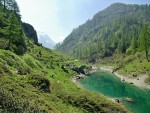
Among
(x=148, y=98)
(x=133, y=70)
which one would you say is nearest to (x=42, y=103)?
(x=148, y=98)

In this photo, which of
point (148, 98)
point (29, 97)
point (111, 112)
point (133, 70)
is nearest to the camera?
point (29, 97)

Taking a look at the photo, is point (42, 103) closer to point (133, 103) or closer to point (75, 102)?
point (75, 102)

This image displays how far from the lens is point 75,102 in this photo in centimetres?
4775

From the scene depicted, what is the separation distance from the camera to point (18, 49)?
9169 cm

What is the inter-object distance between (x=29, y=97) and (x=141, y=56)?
4953 inches

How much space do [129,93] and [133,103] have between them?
17.6m

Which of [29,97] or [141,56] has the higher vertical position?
[141,56]

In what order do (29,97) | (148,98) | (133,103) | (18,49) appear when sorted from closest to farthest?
1. (29,97)
2. (133,103)
3. (148,98)
4. (18,49)

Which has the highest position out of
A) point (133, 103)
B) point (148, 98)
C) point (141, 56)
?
point (141, 56)

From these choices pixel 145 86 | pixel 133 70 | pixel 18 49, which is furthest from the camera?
pixel 133 70

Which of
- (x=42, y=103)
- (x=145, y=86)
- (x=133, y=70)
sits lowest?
(x=42, y=103)

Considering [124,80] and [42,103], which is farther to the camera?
[124,80]

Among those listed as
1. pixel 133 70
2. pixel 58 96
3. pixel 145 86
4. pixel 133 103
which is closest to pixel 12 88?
pixel 58 96

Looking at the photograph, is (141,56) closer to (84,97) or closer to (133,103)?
(133,103)
